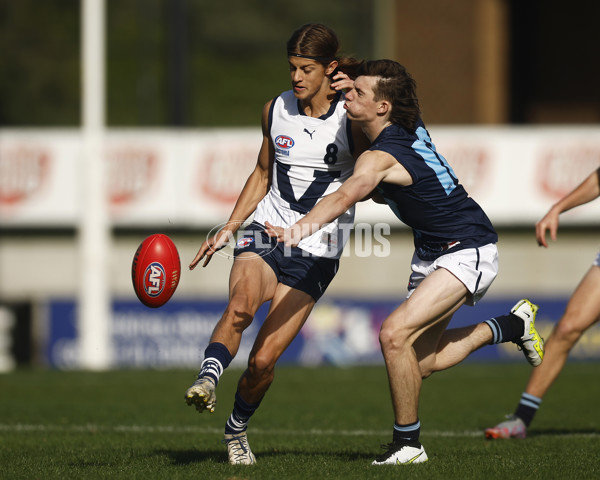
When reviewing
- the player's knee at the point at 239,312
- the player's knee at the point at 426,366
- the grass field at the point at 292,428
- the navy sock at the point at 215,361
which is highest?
the player's knee at the point at 239,312

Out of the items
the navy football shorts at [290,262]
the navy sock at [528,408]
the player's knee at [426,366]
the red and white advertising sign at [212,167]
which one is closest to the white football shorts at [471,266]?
the player's knee at [426,366]

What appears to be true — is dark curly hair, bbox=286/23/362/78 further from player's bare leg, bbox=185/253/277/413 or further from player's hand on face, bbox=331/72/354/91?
player's bare leg, bbox=185/253/277/413

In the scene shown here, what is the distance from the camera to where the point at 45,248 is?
2028cm

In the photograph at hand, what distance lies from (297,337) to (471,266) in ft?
33.7

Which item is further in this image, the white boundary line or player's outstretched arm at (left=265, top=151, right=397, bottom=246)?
the white boundary line

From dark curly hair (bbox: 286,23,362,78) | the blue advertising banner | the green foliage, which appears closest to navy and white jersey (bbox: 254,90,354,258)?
dark curly hair (bbox: 286,23,362,78)

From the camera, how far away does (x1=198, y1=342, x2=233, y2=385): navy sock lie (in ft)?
18.7

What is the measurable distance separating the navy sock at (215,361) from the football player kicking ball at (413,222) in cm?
94

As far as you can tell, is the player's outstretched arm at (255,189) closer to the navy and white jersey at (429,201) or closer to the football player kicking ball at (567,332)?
the navy and white jersey at (429,201)

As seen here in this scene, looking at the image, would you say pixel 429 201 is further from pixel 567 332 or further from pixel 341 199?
pixel 567 332

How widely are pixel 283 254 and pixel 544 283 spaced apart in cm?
1440

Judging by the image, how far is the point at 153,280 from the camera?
634 centimetres

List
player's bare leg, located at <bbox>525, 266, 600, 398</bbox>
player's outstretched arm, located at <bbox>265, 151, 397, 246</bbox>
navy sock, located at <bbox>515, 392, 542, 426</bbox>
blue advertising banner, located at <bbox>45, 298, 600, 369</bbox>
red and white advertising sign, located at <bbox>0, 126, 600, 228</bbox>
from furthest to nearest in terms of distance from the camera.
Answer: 1. red and white advertising sign, located at <bbox>0, 126, 600, 228</bbox>
2. blue advertising banner, located at <bbox>45, 298, 600, 369</bbox>
3. navy sock, located at <bbox>515, 392, 542, 426</bbox>
4. player's bare leg, located at <bbox>525, 266, 600, 398</bbox>
5. player's outstretched arm, located at <bbox>265, 151, 397, 246</bbox>

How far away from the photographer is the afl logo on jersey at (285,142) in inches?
256
